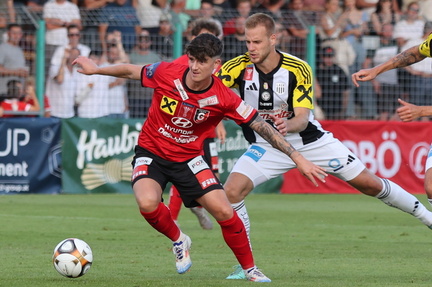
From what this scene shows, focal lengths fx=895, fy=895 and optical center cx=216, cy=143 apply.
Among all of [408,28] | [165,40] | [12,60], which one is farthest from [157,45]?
[408,28]

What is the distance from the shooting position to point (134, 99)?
699 inches

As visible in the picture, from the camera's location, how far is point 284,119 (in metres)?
8.76

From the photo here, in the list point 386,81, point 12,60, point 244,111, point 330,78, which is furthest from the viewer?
point 386,81

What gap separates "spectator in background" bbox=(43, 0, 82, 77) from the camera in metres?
17.1

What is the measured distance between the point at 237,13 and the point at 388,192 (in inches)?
393

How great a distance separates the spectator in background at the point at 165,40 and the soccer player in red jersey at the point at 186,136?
32.2 feet

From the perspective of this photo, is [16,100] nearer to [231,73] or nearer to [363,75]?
[231,73]

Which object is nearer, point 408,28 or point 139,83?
point 139,83

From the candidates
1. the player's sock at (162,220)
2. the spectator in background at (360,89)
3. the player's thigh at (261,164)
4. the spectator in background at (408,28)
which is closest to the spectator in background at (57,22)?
the spectator in background at (360,89)

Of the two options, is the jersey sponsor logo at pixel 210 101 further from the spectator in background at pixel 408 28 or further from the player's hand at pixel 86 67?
the spectator in background at pixel 408 28

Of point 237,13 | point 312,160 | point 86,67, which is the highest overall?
point 237,13

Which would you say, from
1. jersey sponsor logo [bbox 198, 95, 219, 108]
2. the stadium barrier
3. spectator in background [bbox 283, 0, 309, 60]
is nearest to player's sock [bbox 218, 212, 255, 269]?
jersey sponsor logo [bbox 198, 95, 219, 108]

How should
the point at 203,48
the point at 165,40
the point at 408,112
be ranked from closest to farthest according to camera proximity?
the point at 203,48
the point at 408,112
the point at 165,40

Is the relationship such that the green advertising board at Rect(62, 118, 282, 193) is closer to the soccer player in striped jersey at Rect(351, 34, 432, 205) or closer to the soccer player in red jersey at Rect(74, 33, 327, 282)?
the soccer player in striped jersey at Rect(351, 34, 432, 205)
